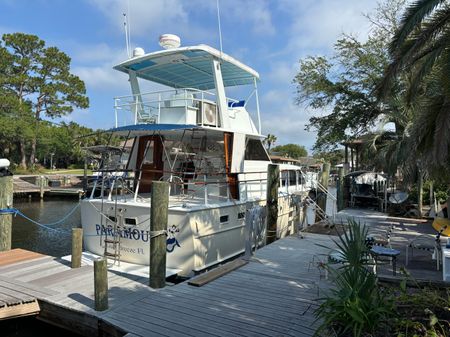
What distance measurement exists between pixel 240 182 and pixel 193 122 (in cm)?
220

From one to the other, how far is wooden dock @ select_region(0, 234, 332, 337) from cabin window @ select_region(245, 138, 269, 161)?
180 inches

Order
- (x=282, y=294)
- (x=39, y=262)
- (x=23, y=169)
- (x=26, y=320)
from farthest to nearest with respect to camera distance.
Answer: (x=23, y=169)
(x=39, y=262)
(x=26, y=320)
(x=282, y=294)

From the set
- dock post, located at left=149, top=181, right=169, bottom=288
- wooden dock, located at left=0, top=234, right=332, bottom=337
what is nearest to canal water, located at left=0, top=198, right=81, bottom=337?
wooden dock, located at left=0, top=234, right=332, bottom=337

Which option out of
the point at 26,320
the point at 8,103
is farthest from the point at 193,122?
the point at 8,103

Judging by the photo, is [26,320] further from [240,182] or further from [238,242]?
[240,182]

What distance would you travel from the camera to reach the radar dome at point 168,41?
1062cm

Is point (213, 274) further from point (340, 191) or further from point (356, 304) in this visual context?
point (340, 191)

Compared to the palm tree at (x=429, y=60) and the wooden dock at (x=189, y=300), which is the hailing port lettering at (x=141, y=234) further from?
the palm tree at (x=429, y=60)

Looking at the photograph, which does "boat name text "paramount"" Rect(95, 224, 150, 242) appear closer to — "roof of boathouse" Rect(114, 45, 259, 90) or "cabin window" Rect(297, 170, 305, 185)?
"roof of boathouse" Rect(114, 45, 259, 90)

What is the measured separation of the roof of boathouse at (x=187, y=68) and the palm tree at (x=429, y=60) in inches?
195

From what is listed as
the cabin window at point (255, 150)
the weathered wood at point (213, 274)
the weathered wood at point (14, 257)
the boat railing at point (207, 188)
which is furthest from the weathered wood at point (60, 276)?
the cabin window at point (255, 150)

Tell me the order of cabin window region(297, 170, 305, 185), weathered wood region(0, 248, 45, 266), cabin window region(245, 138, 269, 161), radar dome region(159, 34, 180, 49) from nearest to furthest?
A: weathered wood region(0, 248, 45, 266) → radar dome region(159, 34, 180, 49) → cabin window region(245, 138, 269, 161) → cabin window region(297, 170, 305, 185)

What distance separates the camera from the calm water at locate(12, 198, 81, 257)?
14.3 meters

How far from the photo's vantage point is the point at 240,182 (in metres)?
10.5
